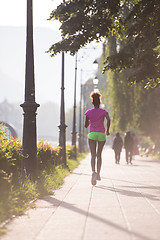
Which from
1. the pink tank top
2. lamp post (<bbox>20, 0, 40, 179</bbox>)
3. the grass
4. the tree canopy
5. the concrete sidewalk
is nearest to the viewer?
the concrete sidewalk

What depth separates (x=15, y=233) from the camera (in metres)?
5.07

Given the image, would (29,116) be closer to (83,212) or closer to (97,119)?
(97,119)

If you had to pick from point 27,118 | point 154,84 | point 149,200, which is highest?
point 154,84

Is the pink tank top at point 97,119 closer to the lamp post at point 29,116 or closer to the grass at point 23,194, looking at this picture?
the lamp post at point 29,116

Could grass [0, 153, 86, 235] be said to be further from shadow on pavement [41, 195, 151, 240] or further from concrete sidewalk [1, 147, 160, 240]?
shadow on pavement [41, 195, 151, 240]

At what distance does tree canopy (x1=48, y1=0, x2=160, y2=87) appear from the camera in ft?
33.5

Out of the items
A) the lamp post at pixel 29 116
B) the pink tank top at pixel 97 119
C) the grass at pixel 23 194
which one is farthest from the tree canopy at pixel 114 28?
the grass at pixel 23 194

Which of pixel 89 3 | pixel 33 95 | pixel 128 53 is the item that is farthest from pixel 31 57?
pixel 128 53

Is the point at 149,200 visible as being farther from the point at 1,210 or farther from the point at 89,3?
the point at 89,3

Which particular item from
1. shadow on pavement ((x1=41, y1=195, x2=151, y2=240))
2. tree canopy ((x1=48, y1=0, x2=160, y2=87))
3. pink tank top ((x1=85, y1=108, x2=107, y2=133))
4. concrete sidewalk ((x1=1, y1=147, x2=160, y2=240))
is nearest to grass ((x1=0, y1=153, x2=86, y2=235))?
concrete sidewalk ((x1=1, y1=147, x2=160, y2=240))

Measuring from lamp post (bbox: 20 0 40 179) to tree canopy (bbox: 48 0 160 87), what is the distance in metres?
1.26

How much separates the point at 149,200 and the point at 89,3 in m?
4.88

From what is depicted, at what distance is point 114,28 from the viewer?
1141 centimetres

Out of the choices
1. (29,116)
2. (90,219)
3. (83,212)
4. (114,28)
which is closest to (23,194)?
(83,212)
